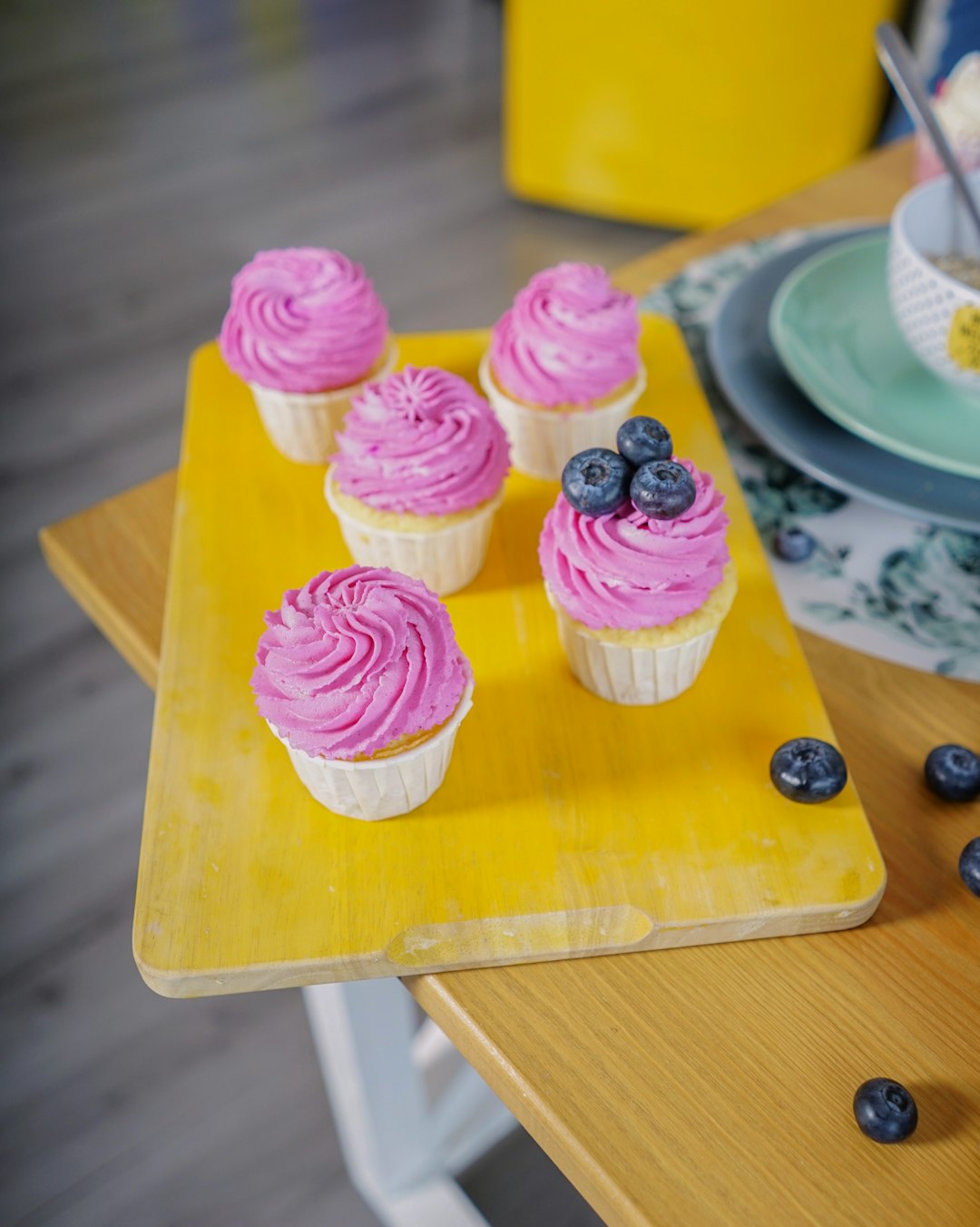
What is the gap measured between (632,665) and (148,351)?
2607mm

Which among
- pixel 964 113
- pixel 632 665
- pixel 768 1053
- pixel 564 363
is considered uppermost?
pixel 964 113

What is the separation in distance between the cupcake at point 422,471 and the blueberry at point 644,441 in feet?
0.68

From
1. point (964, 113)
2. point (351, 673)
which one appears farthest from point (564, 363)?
point (964, 113)

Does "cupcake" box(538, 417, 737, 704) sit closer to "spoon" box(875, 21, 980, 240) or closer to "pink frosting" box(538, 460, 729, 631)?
"pink frosting" box(538, 460, 729, 631)

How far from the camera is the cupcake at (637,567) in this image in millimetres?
953

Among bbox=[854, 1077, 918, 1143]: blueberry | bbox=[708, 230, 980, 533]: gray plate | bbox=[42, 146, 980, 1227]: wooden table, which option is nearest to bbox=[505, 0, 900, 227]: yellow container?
bbox=[708, 230, 980, 533]: gray plate

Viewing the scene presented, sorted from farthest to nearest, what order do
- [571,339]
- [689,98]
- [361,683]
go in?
[689,98] → [571,339] → [361,683]

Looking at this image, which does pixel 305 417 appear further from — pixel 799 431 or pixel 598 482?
pixel 799 431

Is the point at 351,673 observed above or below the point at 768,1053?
above

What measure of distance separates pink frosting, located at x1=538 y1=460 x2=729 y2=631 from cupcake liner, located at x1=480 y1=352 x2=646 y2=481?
249 mm

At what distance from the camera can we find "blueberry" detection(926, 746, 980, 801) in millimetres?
1000

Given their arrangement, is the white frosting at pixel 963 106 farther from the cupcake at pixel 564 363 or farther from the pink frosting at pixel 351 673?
the pink frosting at pixel 351 673

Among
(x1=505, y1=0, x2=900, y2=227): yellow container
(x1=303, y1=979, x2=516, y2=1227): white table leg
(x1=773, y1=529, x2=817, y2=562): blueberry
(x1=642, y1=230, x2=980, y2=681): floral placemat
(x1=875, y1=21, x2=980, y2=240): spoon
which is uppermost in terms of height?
(x1=875, y1=21, x2=980, y2=240): spoon

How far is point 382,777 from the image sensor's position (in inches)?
36.0
